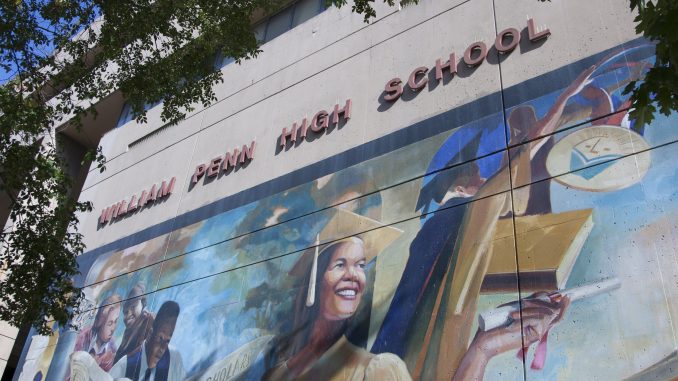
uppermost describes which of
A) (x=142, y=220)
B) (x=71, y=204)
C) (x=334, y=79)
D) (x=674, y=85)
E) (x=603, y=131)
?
(x=334, y=79)

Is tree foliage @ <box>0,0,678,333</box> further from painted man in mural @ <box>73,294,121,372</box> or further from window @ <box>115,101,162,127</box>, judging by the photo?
window @ <box>115,101,162,127</box>

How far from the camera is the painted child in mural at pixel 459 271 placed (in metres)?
8.59

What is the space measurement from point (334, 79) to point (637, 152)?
7.56 meters

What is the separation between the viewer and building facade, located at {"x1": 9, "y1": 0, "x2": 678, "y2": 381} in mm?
8125

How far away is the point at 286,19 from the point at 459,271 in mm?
11249

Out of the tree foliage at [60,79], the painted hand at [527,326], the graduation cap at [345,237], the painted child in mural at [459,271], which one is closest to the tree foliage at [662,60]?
the painted hand at [527,326]

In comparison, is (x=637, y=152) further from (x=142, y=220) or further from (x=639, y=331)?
(x=142, y=220)

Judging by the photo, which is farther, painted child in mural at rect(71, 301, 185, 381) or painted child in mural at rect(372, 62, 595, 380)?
painted child in mural at rect(71, 301, 185, 381)

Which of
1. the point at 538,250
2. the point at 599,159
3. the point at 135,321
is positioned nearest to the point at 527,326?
the point at 538,250

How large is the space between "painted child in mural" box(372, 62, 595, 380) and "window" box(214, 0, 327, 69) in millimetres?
8374

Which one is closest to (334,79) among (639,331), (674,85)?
(639,331)

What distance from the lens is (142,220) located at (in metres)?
17.5

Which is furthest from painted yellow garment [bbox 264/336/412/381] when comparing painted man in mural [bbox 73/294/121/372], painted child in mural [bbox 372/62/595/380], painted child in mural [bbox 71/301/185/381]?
painted man in mural [bbox 73/294/121/372]

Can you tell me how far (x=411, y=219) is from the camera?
34.9ft
